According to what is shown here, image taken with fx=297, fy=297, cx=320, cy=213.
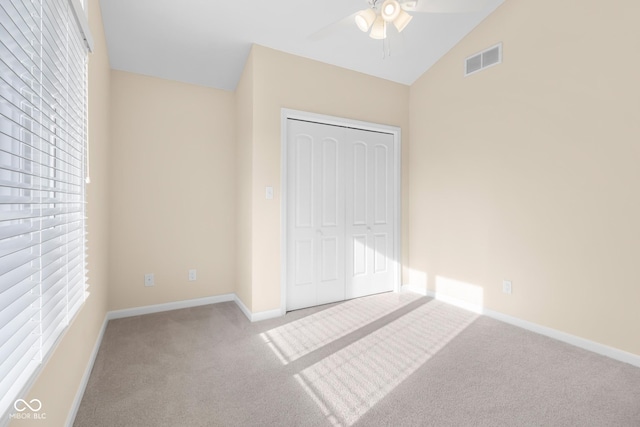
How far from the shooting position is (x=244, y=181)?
10.7ft

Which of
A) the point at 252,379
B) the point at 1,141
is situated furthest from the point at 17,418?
the point at 252,379

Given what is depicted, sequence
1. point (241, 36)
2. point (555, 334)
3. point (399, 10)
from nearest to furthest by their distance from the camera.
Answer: point (399, 10)
point (555, 334)
point (241, 36)

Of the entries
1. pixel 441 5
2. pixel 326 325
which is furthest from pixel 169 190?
pixel 441 5

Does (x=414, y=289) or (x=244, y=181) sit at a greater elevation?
(x=244, y=181)

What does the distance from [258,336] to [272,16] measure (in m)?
2.85

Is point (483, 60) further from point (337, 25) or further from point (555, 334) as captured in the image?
point (555, 334)

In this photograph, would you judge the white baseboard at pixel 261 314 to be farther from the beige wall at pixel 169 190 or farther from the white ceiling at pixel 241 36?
the white ceiling at pixel 241 36

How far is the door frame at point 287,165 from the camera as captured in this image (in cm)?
309

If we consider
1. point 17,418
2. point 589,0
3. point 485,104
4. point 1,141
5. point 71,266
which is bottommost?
point 17,418

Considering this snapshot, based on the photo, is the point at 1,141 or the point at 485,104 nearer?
the point at 1,141

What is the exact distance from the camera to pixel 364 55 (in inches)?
130

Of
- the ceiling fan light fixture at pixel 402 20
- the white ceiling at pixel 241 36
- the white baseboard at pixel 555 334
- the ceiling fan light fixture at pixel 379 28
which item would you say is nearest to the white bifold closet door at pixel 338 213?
the white ceiling at pixel 241 36

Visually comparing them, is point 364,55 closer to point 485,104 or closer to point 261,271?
point 485,104

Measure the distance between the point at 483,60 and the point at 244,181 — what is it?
283cm
